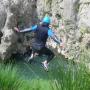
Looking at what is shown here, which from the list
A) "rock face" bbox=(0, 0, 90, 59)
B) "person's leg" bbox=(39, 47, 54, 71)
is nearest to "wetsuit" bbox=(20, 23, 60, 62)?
"person's leg" bbox=(39, 47, 54, 71)

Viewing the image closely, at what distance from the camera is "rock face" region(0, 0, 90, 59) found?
13.3 meters

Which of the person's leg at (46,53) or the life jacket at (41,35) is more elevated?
the life jacket at (41,35)

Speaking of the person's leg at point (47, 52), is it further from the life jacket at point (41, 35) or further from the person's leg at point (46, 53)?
the life jacket at point (41, 35)

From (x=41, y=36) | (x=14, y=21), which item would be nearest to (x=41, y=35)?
(x=41, y=36)

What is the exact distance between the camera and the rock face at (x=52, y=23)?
43.6 ft

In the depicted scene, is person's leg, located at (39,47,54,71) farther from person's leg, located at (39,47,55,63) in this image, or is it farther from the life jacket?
the life jacket

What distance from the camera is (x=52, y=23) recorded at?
48.7 feet

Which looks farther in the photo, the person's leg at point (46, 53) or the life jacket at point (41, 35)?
the person's leg at point (46, 53)

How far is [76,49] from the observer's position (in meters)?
13.2

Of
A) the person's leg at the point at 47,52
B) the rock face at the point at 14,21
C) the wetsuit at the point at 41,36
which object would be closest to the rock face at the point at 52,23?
the rock face at the point at 14,21

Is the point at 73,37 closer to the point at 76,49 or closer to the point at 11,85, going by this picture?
the point at 76,49

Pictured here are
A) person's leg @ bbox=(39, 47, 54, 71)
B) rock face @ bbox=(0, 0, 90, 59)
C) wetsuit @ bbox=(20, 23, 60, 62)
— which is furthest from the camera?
rock face @ bbox=(0, 0, 90, 59)

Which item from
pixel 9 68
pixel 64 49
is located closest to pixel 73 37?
pixel 64 49

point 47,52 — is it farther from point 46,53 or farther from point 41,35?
point 41,35
